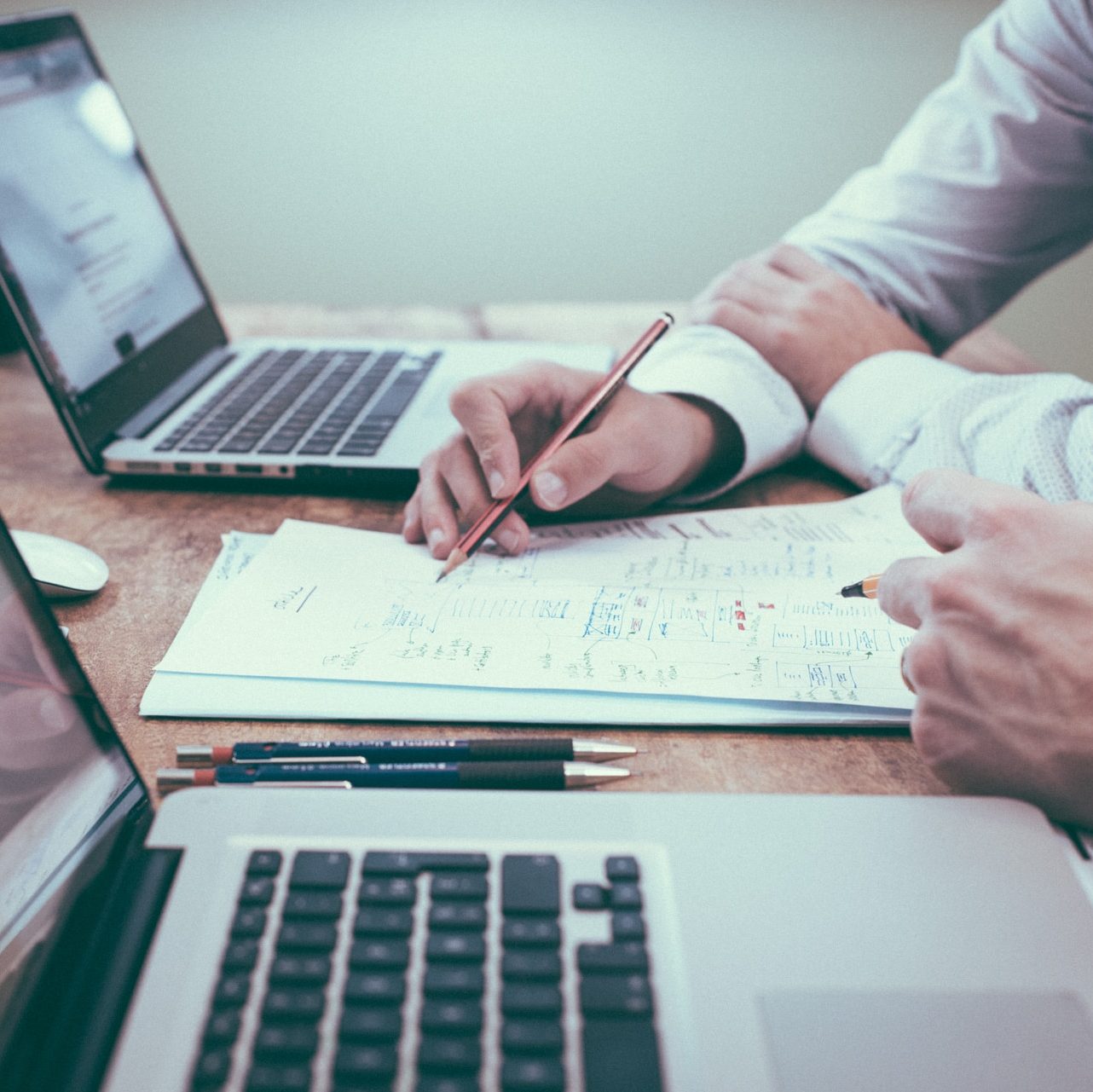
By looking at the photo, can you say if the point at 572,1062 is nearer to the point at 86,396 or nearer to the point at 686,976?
the point at 686,976

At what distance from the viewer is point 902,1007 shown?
0.29m

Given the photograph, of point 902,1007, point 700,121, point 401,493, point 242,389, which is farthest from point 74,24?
point 700,121

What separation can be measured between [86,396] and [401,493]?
25 cm

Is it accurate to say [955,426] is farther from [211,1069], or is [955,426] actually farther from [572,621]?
[211,1069]

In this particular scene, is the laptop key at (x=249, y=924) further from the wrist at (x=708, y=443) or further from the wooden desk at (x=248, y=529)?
the wrist at (x=708, y=443)

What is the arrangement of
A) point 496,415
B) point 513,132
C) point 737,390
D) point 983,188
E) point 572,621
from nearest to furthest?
1. point 572,621
2. point 496,415
3. point 737,390
4. point 983,188
5. point 513,132

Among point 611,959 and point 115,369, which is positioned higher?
point 115,369

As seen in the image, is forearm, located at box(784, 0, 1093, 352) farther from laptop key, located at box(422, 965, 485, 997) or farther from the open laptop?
laptop key, located at box(422, 965, 485, 997)

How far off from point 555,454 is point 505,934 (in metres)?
0.34

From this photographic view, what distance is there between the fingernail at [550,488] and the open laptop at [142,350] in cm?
13

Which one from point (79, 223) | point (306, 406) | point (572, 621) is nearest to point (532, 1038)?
point (572, 621)

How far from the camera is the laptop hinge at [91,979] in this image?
28 centimetres

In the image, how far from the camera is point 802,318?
80cm

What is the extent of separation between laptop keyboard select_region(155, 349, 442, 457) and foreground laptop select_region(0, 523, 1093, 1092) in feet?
1.23
